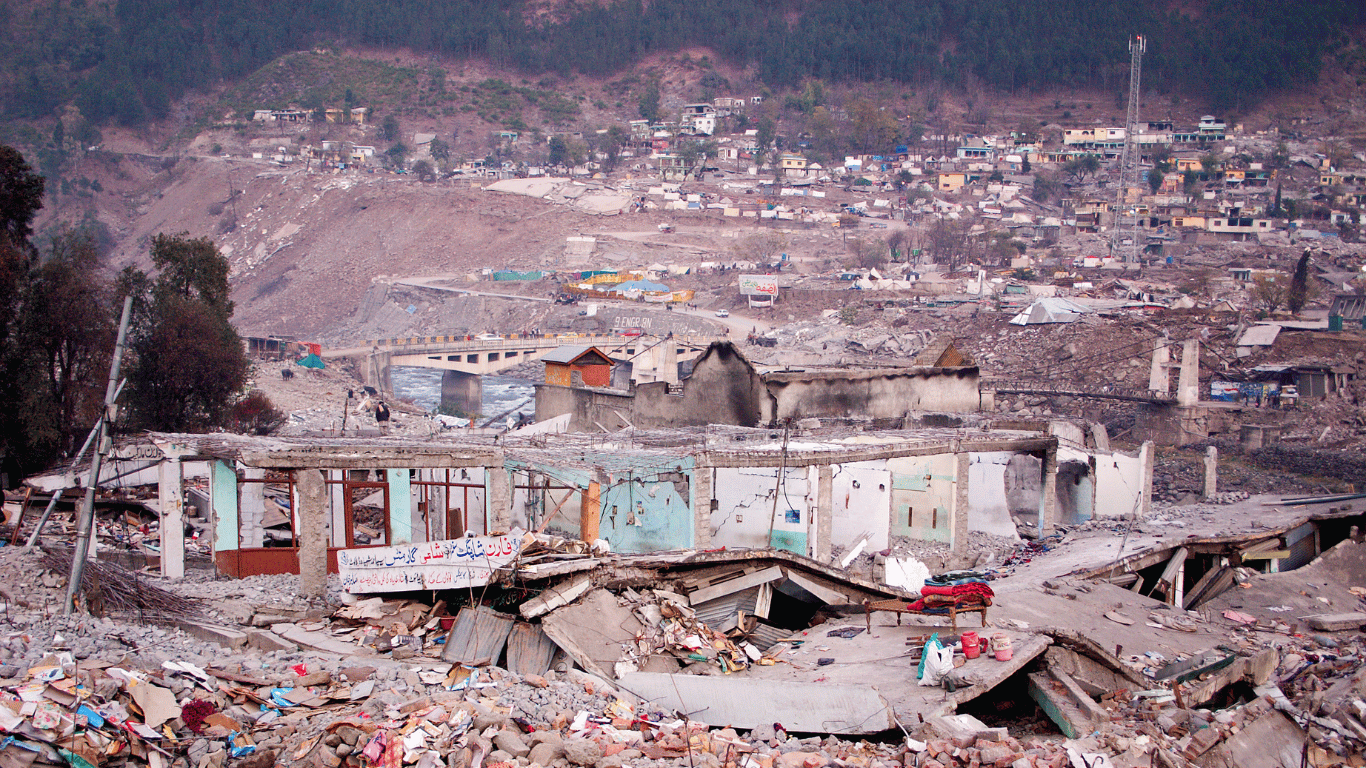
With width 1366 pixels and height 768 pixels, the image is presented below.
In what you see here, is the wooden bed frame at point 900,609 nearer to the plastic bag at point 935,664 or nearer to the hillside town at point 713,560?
the hillside town at point 713,560

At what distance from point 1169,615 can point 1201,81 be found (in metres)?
122

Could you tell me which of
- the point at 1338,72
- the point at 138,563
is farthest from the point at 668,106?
the point at 138,563

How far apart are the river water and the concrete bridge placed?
35cm

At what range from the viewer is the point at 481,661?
794 cm

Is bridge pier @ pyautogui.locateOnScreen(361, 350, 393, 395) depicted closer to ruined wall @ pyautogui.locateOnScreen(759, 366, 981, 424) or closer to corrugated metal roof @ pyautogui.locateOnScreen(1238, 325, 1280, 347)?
ruined wall @ pyautogui.locateOnScreen(759, 366, 981, 424)

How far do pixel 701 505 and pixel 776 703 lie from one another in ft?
15.9

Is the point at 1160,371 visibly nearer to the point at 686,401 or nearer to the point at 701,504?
the point at 686,401

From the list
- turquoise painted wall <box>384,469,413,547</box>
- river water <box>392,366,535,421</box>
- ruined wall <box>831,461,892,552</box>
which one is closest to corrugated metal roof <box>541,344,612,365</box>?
ruined wall <box>831,461,892,552</box>

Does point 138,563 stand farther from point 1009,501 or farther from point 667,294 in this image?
point 667,294

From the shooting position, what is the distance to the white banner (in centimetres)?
878

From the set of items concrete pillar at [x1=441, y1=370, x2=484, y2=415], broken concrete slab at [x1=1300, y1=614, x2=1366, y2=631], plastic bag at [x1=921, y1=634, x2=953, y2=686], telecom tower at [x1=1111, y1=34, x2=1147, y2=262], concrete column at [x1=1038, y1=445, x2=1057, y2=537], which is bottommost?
concrete pillar at [x1=441, y1=370, x2=484, y2=415]

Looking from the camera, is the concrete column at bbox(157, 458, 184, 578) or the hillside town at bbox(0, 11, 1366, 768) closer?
the hillside town at bbox(0, 11, 1366, 768)

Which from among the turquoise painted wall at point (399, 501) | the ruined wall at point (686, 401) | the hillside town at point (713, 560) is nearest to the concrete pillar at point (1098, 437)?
the hillside town at point (713, 560)

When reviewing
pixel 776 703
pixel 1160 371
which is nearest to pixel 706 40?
pixel 1160 371
